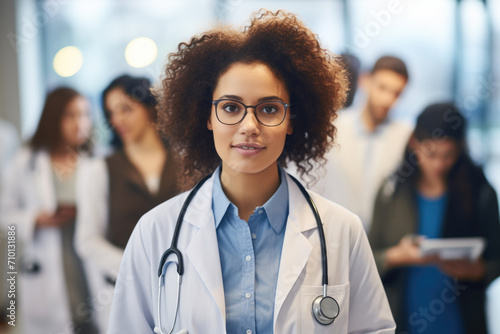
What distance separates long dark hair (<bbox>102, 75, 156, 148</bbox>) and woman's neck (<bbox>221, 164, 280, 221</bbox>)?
107 cm

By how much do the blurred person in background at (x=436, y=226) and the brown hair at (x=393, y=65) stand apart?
0.22 m

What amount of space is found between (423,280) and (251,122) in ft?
5.33

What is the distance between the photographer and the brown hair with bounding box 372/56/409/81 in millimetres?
2361

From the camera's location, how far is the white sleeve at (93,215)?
2240 mm

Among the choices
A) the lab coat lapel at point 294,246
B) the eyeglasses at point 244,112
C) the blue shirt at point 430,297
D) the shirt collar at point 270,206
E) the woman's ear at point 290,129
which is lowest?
the blue shirt at point 430,297

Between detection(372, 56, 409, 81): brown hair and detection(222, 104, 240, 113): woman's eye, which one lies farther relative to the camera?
detection(372, 56, 409, 81): brown hair

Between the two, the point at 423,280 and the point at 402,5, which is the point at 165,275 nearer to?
the point at 423,280

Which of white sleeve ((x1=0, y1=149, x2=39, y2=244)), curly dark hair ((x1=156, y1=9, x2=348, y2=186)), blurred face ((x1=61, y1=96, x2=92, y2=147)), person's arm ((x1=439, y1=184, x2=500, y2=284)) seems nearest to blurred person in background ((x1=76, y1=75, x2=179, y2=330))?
blurred face ((x1=61, y1=96, x2=92, y2=147))

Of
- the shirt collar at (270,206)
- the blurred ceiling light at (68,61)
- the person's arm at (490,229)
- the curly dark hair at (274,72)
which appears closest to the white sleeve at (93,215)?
the blurred ceiling light at (68,61)

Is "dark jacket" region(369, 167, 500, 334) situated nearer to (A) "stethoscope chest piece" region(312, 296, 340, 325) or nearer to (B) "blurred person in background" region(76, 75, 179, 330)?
(B) "blurred person in background" region(76, 75, 179, 330)

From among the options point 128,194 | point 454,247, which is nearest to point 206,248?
point 128,194

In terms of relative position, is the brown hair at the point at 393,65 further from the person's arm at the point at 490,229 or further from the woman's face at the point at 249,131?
the woman's face at the point at 249,131

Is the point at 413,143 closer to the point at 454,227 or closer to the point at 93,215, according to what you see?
the point at 454,227

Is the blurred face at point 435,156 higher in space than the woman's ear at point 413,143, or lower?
lower
